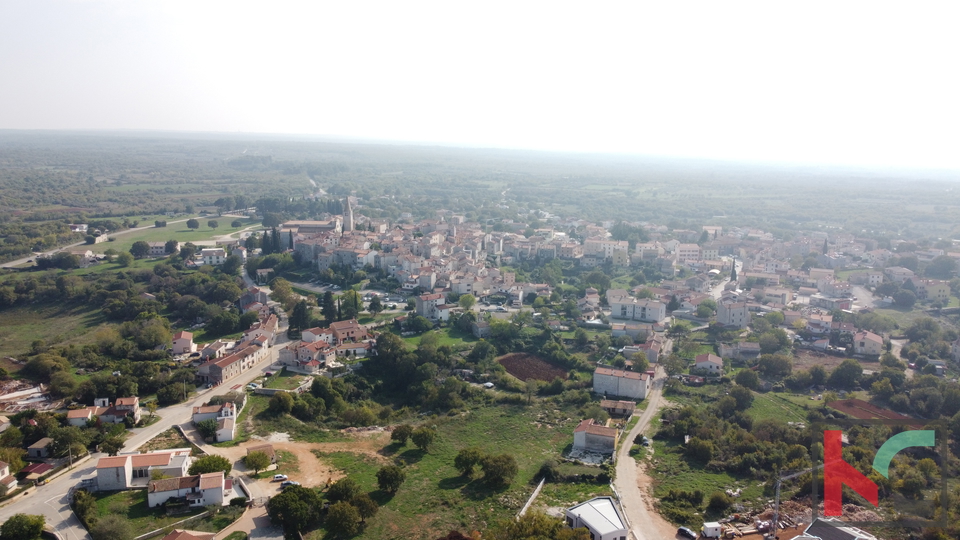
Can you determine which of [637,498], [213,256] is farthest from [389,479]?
[213,256]

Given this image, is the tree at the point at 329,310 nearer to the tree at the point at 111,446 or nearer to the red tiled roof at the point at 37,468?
the tree at the point at 111,446

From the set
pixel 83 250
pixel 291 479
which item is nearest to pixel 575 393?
pixel 291 479

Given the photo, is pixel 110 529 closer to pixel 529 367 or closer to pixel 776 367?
pixel 529 367

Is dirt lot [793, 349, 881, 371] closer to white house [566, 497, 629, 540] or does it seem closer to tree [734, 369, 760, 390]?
tree [734, 369, 760, 390]

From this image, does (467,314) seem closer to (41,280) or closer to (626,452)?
(626,452)

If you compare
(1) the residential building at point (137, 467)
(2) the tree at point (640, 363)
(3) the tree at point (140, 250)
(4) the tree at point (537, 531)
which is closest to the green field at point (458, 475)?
(4) the tree at point (537, 531)
